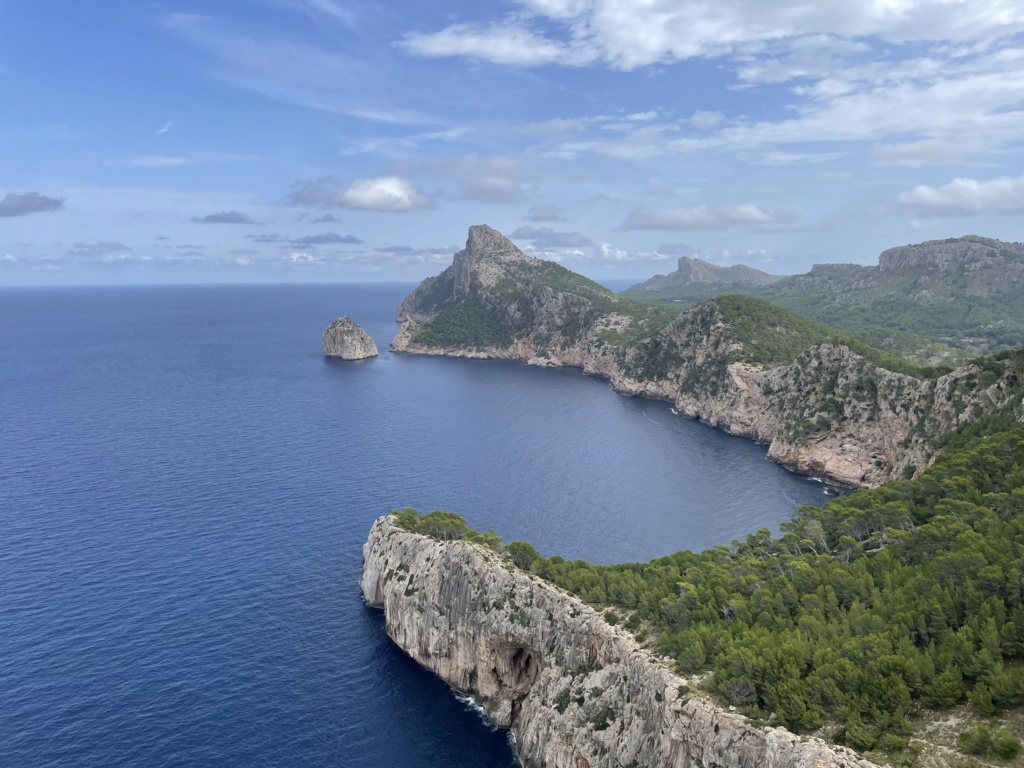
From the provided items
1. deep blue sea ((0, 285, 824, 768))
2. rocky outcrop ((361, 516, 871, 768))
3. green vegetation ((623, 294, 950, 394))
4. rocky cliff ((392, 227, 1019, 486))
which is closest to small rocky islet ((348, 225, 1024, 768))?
rocky outcrop ((361, 516, 871, 768))

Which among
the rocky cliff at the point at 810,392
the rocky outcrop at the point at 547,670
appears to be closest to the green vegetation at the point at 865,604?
the rocky outcrop at the point at 547,670

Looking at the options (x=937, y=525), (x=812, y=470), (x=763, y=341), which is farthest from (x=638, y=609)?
(x=763, y=341)

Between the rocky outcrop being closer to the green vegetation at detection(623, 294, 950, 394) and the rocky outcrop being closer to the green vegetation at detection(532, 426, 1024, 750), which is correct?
the green vegetation at detection(532, 426, 1024, 750)

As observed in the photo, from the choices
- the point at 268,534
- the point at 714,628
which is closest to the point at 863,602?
the point at 714,628

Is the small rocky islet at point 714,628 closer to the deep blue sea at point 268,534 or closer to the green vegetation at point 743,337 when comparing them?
the deep blue sea at point 268,534

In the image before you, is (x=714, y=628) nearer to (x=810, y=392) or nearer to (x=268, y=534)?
(x=268, y=534)

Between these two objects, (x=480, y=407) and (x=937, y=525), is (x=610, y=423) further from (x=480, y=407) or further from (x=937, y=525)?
(x=937, y=525)
